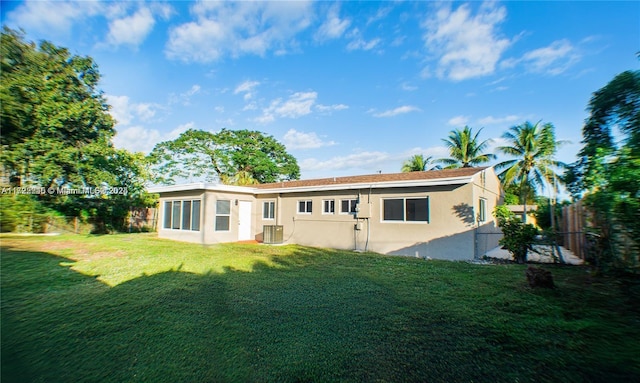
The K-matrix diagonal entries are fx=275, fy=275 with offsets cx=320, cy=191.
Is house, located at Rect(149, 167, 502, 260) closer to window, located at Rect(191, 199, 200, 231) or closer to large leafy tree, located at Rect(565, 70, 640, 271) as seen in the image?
window, located at Rect(191, 199, 200, 231)

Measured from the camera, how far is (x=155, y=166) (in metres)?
29.2

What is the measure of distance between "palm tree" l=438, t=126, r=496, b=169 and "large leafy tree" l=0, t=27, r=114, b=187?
92.7ft

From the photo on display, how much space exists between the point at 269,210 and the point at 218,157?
1833 centimetres

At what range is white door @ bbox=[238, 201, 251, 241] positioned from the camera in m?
14.7

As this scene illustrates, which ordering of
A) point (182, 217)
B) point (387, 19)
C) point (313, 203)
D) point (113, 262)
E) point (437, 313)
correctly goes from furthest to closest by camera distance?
point (182, 217), point (313, 203), point (387, 19), point (113, 262), point (437, 313)

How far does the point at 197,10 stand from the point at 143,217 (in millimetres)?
17465

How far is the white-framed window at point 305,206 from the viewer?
13.6 meters

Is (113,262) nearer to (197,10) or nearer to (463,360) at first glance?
(197,10)

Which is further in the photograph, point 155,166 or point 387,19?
point 155,166

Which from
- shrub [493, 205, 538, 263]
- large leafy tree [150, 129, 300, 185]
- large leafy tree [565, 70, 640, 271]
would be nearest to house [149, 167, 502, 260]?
shrub [493, 205, 538, 263]

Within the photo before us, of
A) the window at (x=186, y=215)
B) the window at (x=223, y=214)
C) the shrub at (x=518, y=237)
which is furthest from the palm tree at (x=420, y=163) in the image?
the window at (x=186, y=215)

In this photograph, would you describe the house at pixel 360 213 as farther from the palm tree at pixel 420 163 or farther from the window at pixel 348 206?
the palm tree at pixel 420 163

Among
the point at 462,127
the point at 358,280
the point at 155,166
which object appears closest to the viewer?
the point at 358,280

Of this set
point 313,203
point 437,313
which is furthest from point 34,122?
point 437,313
